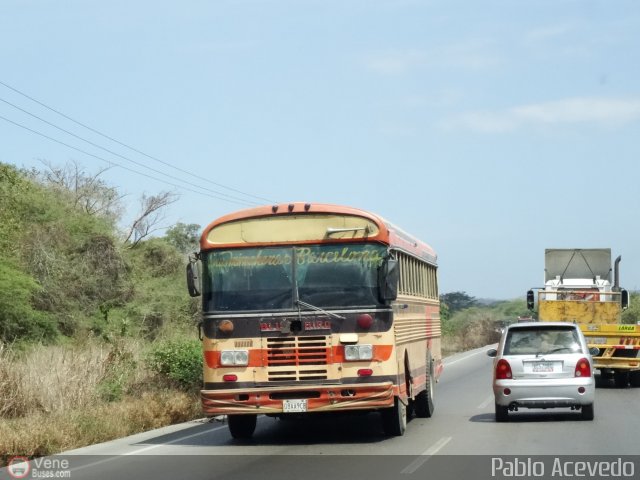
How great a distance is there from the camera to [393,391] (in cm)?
1525

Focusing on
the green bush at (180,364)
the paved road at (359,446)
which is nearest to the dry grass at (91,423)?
the paved road at (359,446)

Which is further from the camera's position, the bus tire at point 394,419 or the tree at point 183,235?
the tree at point 183,235

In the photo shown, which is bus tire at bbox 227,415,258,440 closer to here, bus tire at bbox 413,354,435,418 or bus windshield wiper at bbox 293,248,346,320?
bus windshield wiper at bbox 293,248,346,320

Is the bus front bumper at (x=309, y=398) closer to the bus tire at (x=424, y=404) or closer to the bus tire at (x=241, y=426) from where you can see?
the bus tire at (x=241, y=426)

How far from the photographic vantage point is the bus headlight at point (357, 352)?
15219 mm

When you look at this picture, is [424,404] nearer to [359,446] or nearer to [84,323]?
[359,446]

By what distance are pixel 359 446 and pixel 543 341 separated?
4.46 m

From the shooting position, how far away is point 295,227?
15.8m

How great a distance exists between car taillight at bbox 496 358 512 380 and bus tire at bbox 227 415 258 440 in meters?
4.11

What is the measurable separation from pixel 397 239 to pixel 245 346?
2.99 meters

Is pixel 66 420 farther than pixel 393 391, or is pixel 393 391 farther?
pixel 66 420

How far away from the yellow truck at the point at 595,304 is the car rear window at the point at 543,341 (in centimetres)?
937

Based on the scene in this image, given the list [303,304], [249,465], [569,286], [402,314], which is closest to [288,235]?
[303,304]

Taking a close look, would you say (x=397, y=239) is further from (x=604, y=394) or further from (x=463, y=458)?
(x=604, y=394)
